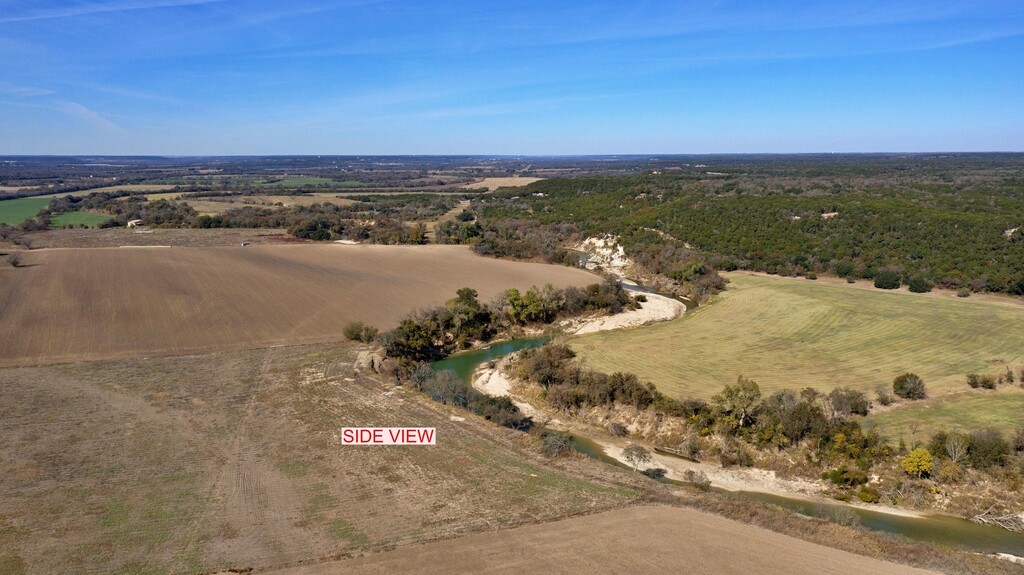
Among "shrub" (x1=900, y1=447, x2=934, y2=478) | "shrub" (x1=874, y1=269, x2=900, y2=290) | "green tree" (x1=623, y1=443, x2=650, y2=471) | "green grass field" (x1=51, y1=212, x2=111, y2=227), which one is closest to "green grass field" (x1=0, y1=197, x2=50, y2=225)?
"green grass field" (x1=51, y1=212, x2=111, y2=227)

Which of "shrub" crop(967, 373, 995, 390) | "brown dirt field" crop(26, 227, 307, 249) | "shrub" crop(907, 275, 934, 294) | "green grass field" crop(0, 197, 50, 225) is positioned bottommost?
"shrub" crop(967, 373, 995, 390)

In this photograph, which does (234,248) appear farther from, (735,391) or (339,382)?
(735,391)

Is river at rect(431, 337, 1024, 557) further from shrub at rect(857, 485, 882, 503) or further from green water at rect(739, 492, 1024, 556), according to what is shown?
shrub at rect(857, 485, 882, 503)

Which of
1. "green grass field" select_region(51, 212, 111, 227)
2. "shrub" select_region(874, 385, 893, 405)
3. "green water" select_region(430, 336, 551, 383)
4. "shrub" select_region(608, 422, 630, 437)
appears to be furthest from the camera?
"green grass field" select_region(51, 212, 111, 227)

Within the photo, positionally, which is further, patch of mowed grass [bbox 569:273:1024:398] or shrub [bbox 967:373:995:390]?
patch of mowed grass [bbox 569:273:1024:398]

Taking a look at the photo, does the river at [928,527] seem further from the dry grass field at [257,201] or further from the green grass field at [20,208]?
the green grass field at [20,208]

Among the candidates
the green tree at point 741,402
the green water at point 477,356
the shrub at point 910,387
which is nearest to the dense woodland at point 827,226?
the green water at point 477,356

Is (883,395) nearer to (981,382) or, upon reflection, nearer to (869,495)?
(981,382)
